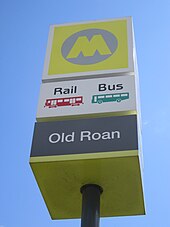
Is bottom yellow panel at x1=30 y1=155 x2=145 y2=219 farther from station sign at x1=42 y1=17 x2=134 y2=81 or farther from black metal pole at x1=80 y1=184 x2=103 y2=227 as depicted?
station sign at x1=42 y1=17 x2=134 y2=81

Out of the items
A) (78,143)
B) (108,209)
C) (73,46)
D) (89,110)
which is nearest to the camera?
(78,143)

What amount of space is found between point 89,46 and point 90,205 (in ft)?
10.6

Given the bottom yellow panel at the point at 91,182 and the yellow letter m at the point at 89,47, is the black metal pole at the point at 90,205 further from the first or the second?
the yellow letter m at the point at 89,47

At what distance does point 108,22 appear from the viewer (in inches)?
365

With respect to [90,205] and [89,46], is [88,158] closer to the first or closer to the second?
[90,205]

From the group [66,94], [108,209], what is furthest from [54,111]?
[108,209]

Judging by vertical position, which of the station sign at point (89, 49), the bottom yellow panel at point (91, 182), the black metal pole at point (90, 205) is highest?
the station sign at point (89, 49)

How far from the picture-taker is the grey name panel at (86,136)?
694cm

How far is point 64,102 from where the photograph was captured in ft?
25.6

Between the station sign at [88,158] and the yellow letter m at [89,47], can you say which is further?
the yellow letter m at [89,47]

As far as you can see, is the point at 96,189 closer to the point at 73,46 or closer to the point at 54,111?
the point at 54,111

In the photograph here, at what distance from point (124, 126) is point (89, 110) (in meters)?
0.74

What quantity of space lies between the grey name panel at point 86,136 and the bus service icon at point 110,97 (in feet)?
1.40

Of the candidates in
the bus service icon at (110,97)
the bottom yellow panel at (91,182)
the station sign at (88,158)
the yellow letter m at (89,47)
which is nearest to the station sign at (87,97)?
the bus service icon at (110,97)
